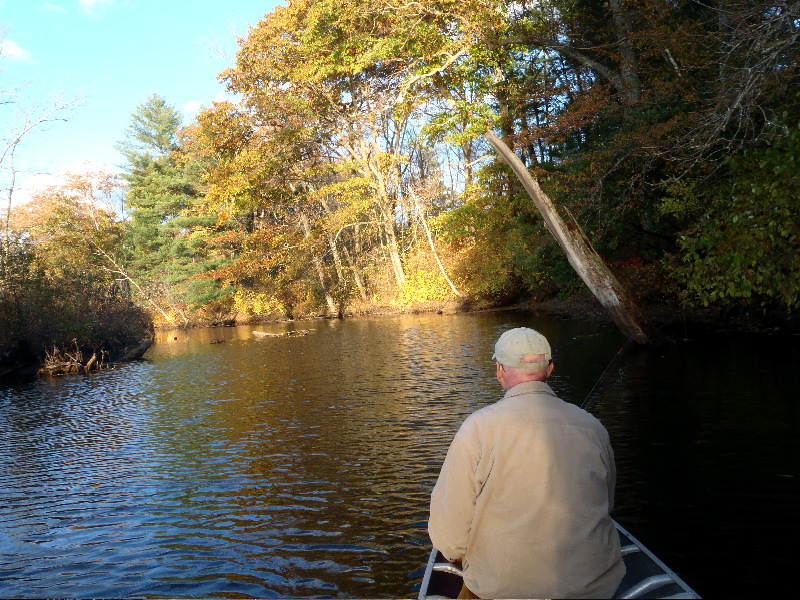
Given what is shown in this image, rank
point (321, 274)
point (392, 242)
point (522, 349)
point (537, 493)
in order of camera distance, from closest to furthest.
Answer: point (537, 493) → point (522, 349) → point (392, 242) → point (321, 274)

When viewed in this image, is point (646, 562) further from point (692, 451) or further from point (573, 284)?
point (573, 284)

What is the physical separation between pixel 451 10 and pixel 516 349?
17.9 metres

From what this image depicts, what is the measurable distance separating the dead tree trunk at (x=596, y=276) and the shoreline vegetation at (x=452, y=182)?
0.08m

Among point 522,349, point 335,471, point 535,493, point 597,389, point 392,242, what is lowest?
point 335,471

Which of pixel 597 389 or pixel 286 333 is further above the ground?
pixel 286 333

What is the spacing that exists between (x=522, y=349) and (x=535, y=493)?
22.7 inches

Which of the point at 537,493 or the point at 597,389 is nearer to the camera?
the point at 537,493

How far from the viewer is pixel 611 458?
9.48 ft

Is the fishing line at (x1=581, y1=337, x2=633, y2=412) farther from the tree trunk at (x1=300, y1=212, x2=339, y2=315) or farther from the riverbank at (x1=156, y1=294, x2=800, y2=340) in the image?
the tree trunk at (x1=300, y1=212, x2=339, y2=315)

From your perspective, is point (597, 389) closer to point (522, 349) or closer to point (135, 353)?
point (522, 349)

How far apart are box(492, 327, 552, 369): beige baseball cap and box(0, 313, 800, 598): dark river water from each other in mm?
3037

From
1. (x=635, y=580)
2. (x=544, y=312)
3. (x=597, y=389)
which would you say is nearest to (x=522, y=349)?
(x=635, y=580)

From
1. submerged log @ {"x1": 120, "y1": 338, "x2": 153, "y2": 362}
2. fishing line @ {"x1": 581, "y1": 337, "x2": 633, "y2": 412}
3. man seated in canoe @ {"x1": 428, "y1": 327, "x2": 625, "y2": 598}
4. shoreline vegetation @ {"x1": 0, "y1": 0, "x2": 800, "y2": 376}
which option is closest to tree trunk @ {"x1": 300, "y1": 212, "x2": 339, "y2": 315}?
shoreline vegetation @ {"x1": 0, "y1": 0, "x2": 800, "y2": 376}

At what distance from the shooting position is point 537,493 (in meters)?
2.74
